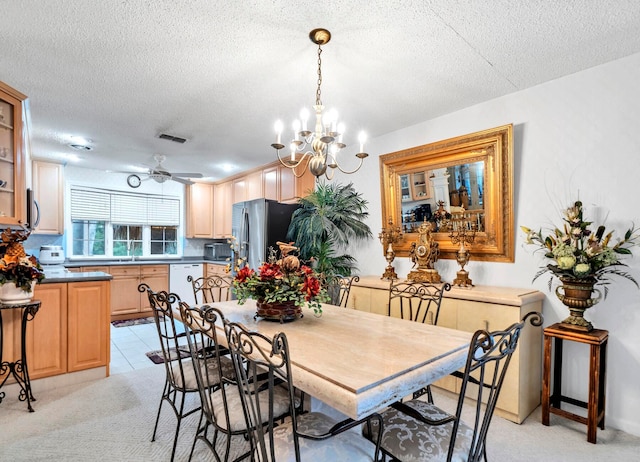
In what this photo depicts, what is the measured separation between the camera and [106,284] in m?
3.21

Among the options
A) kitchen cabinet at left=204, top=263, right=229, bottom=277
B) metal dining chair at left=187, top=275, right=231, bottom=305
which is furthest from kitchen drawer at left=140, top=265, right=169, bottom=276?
metal dining chair at left=187, top=275, right=231, bottom=305

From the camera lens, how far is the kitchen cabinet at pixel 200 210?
643 centimetres

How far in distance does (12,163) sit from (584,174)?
15.0ft

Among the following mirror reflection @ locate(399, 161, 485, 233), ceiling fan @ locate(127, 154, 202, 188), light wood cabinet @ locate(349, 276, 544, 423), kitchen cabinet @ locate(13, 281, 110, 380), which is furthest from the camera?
ceiling fan @ locate(127, 154, 202, 188)

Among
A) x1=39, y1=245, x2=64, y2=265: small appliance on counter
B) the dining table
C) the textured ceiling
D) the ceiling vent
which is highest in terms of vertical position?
the textured ceiling

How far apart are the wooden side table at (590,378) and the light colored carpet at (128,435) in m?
0.11

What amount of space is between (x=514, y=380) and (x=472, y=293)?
641 millimetres

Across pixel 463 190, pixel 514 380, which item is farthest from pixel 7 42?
pixel 514 380

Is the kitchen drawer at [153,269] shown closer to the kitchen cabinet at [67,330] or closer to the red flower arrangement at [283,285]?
the kitchen cabinet at [67,330]

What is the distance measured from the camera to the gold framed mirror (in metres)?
2.83

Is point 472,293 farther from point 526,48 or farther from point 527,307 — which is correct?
point 526,48

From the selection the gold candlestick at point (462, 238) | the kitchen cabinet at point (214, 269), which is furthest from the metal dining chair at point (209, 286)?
the gold candlestick at point (462, 238)

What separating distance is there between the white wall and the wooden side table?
77mm

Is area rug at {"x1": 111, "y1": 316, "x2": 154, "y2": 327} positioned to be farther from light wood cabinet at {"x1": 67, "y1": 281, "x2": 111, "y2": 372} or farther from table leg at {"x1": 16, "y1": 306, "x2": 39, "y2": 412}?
table leg at {"x1": 16, "y1": 306, "x2": 39, "y2": 412}
